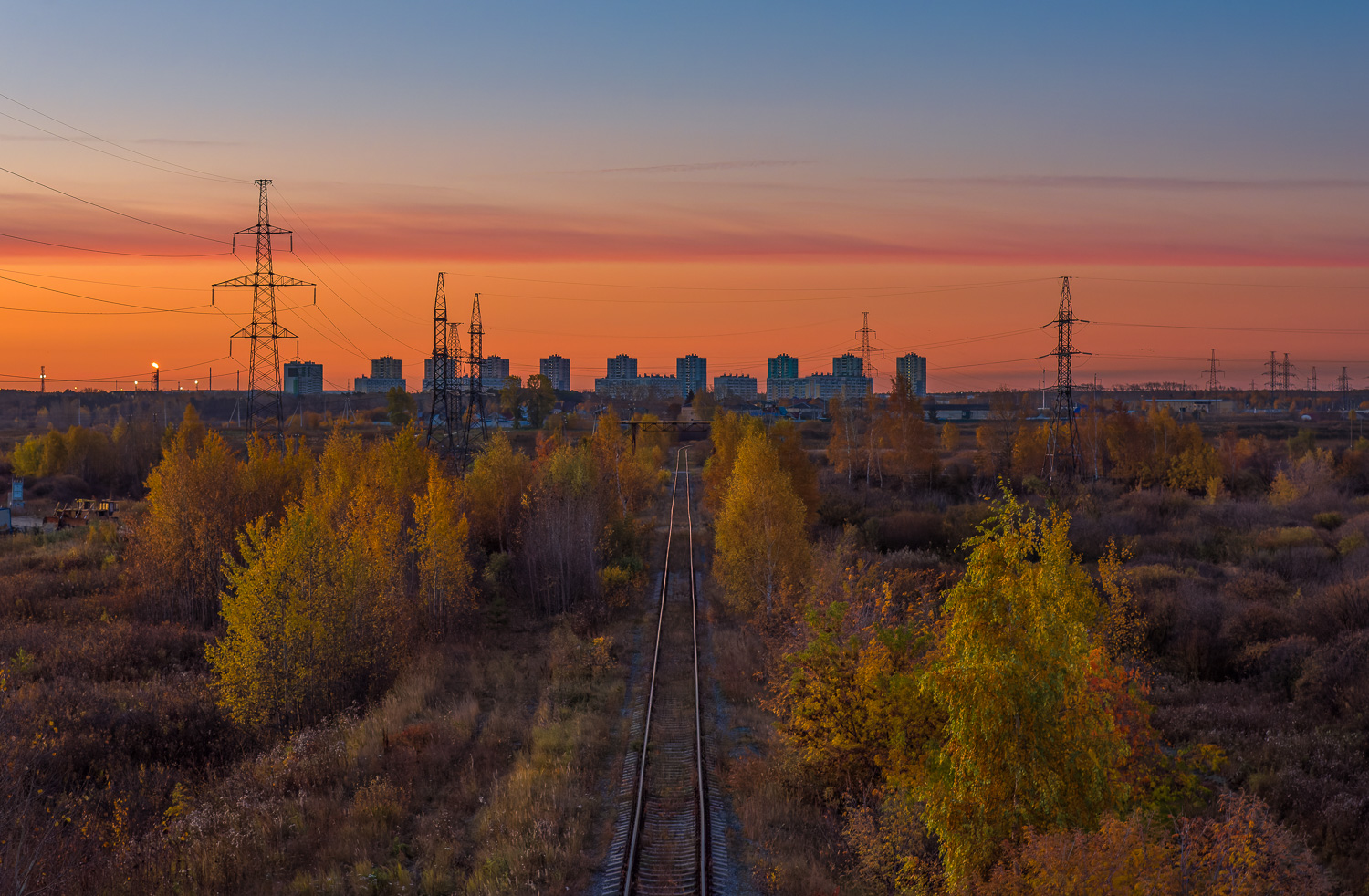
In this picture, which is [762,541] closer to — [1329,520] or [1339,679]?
[1339,679]

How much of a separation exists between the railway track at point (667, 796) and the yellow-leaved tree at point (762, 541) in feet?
15.2

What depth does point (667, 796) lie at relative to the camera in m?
17.0

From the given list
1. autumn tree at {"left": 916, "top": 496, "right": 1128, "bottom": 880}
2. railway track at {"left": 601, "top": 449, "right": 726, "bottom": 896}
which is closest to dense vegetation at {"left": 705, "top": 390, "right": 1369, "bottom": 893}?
autumn tree at {"left": 916, "top": 496, "right": 1128, "bottom": 880}

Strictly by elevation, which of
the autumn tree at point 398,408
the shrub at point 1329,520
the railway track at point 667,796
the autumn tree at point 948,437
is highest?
the autumn tree at point 398,408

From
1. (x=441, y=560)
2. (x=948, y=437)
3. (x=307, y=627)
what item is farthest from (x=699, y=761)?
(x=948, y=437)

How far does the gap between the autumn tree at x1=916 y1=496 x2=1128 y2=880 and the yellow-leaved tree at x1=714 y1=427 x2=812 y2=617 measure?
65.9 feet

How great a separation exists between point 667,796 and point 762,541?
17235 millimetres

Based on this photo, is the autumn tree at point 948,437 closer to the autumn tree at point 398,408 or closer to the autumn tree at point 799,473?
the autumn tree at point 799,473

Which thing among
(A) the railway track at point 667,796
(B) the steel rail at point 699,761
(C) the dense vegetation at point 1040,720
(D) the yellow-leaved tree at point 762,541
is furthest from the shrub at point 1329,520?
(A) the railway track at point 667,796

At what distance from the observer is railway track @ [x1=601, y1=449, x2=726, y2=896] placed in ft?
45.2

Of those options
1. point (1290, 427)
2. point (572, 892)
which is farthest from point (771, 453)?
point (1290, 427)

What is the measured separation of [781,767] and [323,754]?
10.5 metres

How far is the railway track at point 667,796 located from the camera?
13.8 m

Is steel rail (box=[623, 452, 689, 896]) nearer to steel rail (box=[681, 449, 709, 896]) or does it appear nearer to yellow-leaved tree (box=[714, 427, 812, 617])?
steel rail (box=[681, 449, 709, 896])
